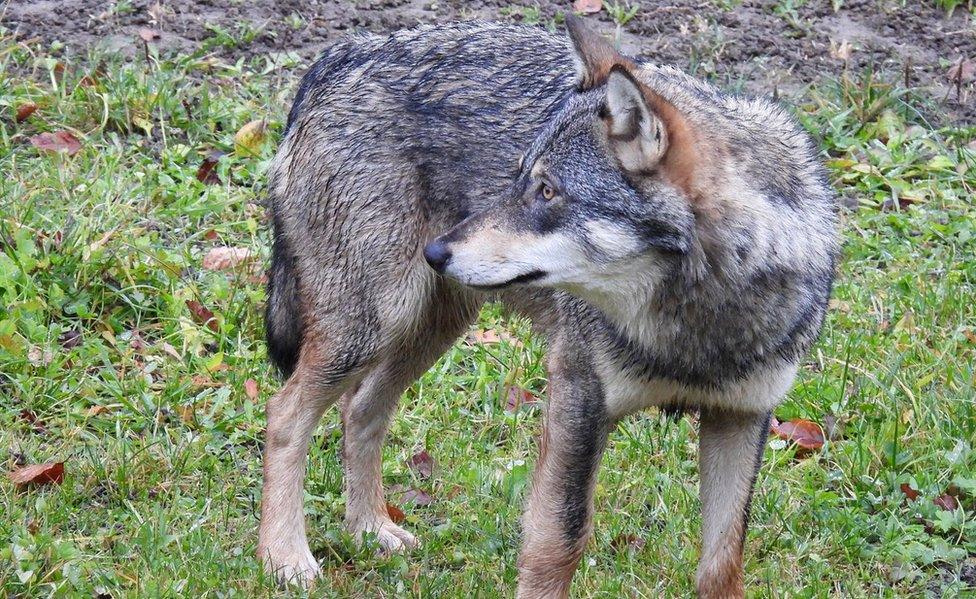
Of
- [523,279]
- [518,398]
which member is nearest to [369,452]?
[518,398]

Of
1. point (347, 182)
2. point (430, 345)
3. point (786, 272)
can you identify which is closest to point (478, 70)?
point (347, 182)

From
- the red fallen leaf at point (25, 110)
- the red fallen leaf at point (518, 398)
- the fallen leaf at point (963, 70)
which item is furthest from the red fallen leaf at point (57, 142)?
the fallen leaf at point (963, 70)

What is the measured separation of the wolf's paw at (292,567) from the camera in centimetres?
451

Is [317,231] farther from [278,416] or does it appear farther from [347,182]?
[278,416]

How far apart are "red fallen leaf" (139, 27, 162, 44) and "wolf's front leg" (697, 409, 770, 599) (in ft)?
16.5

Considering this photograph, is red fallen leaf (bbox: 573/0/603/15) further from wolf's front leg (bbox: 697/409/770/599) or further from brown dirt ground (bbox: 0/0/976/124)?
wolf's front leg (bbox: 697/409/770/599)

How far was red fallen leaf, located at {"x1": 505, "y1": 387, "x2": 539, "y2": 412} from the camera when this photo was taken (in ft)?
18.3

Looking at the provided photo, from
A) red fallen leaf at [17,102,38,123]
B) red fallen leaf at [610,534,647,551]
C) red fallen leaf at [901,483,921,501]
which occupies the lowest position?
red fallen leaf at [610,534,647,551]

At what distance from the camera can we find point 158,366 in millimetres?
5633

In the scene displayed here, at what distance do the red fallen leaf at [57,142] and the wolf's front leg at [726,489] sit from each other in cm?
425

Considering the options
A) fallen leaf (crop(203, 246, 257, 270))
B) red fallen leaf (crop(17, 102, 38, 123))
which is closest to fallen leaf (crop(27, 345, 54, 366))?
fallen leaf (crop(203, 246, 257, 270))

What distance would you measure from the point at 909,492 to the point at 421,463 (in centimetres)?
206

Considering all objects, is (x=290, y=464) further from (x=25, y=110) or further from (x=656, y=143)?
(x=25, y=110)

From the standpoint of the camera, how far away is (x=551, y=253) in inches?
140
